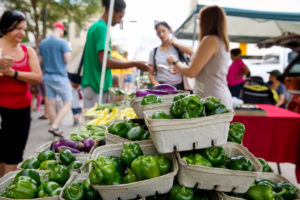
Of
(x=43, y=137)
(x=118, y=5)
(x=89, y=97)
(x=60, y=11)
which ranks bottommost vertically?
(x=43, y=137)

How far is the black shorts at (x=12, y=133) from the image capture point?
2.84 m

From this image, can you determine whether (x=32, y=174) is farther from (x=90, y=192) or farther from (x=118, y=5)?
(x=118, y=5)

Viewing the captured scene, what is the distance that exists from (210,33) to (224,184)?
2081 mm

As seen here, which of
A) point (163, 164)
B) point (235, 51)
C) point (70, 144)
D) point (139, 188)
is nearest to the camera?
point (139, 188)

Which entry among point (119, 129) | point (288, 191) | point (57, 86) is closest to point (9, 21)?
point (119, 129)

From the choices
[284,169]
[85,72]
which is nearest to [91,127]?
[85,72]

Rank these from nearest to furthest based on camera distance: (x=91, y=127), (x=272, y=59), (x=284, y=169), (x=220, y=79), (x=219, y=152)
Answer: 1. (x=219, y=152)
2. (x=91, y=127)
3. (x=220, y=79)
4. (x=284, y=169)
5. (x=272, y=59)

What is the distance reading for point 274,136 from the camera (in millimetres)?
3574

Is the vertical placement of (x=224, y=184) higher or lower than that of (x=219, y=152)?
lower

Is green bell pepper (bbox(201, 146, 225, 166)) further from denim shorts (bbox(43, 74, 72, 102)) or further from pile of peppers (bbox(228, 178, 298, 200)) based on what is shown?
denim shorts (bbox(43, 74, 72, 102))

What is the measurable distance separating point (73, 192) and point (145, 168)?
1.26 ft

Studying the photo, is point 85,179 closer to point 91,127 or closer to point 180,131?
point 180,131

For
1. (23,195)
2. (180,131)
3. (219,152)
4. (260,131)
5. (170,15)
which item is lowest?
(260,131)

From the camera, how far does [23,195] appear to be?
1227 millimetres
